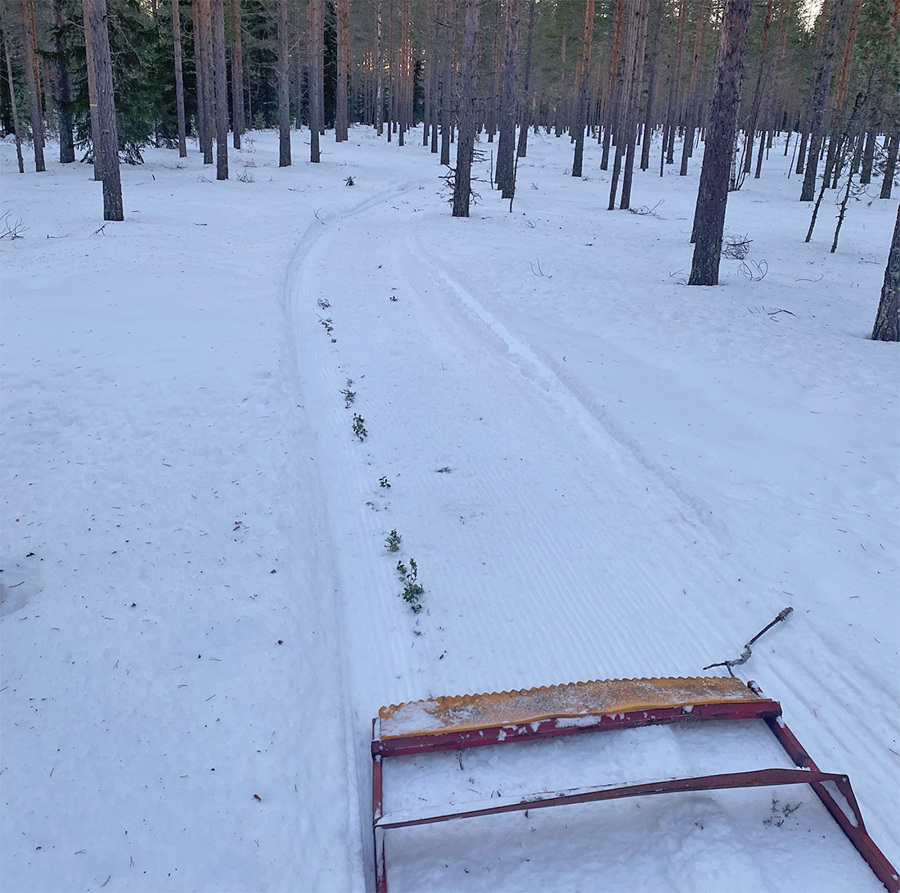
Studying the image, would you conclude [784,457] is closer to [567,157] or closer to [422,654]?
[422,654]

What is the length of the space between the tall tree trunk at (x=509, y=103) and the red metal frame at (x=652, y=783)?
1908 centimetres

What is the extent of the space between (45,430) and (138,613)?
2711 mm

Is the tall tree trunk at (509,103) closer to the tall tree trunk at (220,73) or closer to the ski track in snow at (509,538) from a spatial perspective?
the tall tree trunk at (220,73)

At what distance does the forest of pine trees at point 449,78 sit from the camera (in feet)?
45.3

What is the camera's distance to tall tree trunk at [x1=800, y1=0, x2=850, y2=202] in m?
22.2

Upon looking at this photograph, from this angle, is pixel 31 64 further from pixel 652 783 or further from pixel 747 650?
pixel 652 783

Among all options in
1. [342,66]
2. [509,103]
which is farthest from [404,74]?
[509,103]

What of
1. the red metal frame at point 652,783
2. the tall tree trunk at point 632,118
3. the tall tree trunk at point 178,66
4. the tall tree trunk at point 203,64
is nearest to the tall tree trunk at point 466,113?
the tall tree trunk at point 632,118

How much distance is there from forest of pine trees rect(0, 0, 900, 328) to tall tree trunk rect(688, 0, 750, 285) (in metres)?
0.03

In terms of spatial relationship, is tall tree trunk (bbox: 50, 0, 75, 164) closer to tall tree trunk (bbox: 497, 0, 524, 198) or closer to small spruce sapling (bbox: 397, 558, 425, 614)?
tall tree trunk (bbox: 497, 0, 524, 198)

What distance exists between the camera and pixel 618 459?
18.4 feet

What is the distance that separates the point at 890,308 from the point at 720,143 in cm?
401

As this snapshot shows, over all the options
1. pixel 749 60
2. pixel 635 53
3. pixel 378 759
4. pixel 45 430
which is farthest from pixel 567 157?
pixel 378 759

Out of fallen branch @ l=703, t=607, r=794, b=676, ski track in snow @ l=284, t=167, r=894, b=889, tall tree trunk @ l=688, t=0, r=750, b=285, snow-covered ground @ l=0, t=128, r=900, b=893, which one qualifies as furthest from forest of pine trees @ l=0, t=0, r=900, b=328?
fallen branch @ l=703, t=607, r=794, b=676
